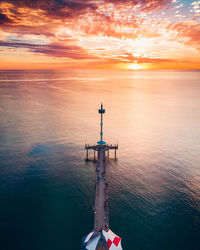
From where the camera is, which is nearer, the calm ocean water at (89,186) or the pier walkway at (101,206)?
the pier walkway at (101,206)

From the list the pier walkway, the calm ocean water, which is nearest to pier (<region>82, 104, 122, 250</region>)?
the pier walkway

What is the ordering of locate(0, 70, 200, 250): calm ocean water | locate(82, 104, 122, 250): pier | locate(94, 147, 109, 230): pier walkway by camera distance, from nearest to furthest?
locate(82, 104, 122, 250): pier < locate(94, 147, 109, 230): pier walkway < locate(0, 70, 200, 250): calm ocean water

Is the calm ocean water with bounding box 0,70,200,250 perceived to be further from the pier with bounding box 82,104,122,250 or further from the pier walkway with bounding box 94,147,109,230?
the pier with bounding box 82,104,122,250

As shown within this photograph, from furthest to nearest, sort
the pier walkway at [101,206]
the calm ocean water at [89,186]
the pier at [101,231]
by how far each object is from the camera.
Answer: the calm ocean water at [89,186] < the pier walkway at [101,206] < the pier at [101,231]

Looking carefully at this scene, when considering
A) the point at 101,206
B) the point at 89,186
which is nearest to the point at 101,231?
the point at 101,206

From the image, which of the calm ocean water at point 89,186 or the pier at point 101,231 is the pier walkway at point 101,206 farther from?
the calm ocean water at point 89,186

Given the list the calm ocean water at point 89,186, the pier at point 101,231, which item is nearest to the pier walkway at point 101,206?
the pier at point 101,231

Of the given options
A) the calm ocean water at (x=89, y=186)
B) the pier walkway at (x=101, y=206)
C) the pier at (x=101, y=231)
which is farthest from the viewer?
the calm ocean water at (x=89, y=186)

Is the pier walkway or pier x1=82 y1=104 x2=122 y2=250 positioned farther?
the pier walkway

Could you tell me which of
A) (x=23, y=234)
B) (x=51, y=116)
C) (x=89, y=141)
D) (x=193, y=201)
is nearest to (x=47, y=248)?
(x=23, y=234)

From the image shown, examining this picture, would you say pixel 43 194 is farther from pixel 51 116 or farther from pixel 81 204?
pixel 51 116

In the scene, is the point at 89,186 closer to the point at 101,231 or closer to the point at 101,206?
the point at 101,206
